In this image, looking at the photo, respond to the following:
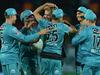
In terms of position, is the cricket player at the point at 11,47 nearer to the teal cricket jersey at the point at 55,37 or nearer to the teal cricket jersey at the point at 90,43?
the teal cricket jersey at the point at 55,37

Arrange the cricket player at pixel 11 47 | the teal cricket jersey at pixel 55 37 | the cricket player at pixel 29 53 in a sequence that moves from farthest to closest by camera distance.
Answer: the cricket player at pixel 29 53 < the teal cricket jersey at pixel 55 37 < the cricket player at pixel 11 47

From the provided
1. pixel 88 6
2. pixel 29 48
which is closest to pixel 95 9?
pixel 88 6

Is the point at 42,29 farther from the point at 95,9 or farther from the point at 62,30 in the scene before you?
the point at 95,9

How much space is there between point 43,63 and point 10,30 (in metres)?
0.94

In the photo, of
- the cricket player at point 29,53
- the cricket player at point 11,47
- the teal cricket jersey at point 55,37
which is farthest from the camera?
the cricket player at point 29,53

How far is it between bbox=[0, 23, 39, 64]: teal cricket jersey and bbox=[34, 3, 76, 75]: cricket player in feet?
1.42

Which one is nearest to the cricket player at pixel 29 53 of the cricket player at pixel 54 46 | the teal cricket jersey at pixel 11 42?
the cricket player at pixel 54 46

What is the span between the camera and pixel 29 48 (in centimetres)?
1319

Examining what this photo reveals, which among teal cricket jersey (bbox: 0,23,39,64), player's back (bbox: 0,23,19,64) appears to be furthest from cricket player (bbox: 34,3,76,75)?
player's back (bbox: 0,23,19,64)

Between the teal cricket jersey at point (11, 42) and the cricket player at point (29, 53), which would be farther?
the cricket player at point (29, 53)

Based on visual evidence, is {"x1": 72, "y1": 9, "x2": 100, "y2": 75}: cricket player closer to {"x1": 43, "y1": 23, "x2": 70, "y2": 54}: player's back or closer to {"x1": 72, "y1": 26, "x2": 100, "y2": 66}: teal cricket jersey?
{"x1": 72, "y1": 26, "x2": 100, "y2": 66}: teal cricket jersey

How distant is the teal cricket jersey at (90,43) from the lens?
12477mm

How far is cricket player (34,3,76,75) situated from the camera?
41.7 ft

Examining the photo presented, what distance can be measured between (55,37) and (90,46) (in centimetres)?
72
